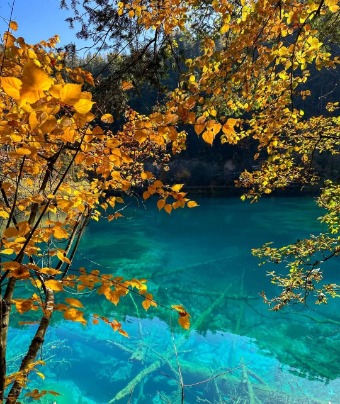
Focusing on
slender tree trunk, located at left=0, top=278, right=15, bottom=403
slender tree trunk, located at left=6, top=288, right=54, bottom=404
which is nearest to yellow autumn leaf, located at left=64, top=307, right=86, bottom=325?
slender tree trunk, located at left=6, top=288, right=54, bottom=404

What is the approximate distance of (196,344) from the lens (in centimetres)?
Answer: 648

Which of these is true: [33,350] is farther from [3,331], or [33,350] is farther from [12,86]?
[12,86]

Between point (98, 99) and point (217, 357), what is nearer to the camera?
point (98, 99)

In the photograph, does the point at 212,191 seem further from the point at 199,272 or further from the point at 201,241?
the point at 199,272

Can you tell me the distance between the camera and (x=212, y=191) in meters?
29.3

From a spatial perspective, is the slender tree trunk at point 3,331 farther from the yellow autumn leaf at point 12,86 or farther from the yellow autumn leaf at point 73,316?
the yellow autumn leaf at point 12,86

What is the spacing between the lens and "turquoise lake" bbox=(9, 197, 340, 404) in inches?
203

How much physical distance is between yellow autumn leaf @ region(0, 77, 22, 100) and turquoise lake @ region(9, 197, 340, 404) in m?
1.86

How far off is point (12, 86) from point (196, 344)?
655 centimetres

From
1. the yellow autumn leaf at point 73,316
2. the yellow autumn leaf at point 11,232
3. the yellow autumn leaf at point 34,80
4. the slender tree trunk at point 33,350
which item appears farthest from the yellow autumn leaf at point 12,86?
the slender tree trunk at point 33,350

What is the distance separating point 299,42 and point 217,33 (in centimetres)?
91

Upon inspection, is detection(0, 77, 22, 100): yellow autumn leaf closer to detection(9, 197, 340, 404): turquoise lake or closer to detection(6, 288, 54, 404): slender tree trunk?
detection(6, 288, 54, 404): slender tree trunk

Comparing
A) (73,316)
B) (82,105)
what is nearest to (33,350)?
(73,316)

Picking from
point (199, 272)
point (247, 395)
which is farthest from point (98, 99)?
point (199, 272)
